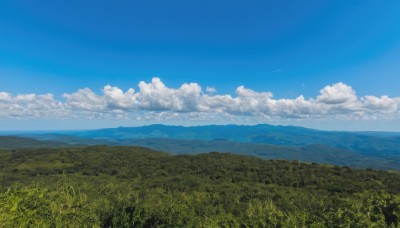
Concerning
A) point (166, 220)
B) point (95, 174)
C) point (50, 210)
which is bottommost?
point (95, 174)

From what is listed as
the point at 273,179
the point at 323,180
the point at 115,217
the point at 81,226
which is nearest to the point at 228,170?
the point at 273,179

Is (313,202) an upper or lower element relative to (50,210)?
lower

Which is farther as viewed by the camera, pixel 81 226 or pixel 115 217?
pixel 115 217

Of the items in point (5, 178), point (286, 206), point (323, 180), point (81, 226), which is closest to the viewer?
point (81, 226)

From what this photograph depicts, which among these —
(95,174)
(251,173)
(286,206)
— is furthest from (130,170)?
(286,206)

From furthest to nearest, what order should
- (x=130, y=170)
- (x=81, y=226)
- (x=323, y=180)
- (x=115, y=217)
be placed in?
(x=130, y=170) → (x=323, y=180) → (x=115, y=217) → (x=81, y=226)

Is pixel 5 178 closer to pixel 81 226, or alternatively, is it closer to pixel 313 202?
pixel 81 226
